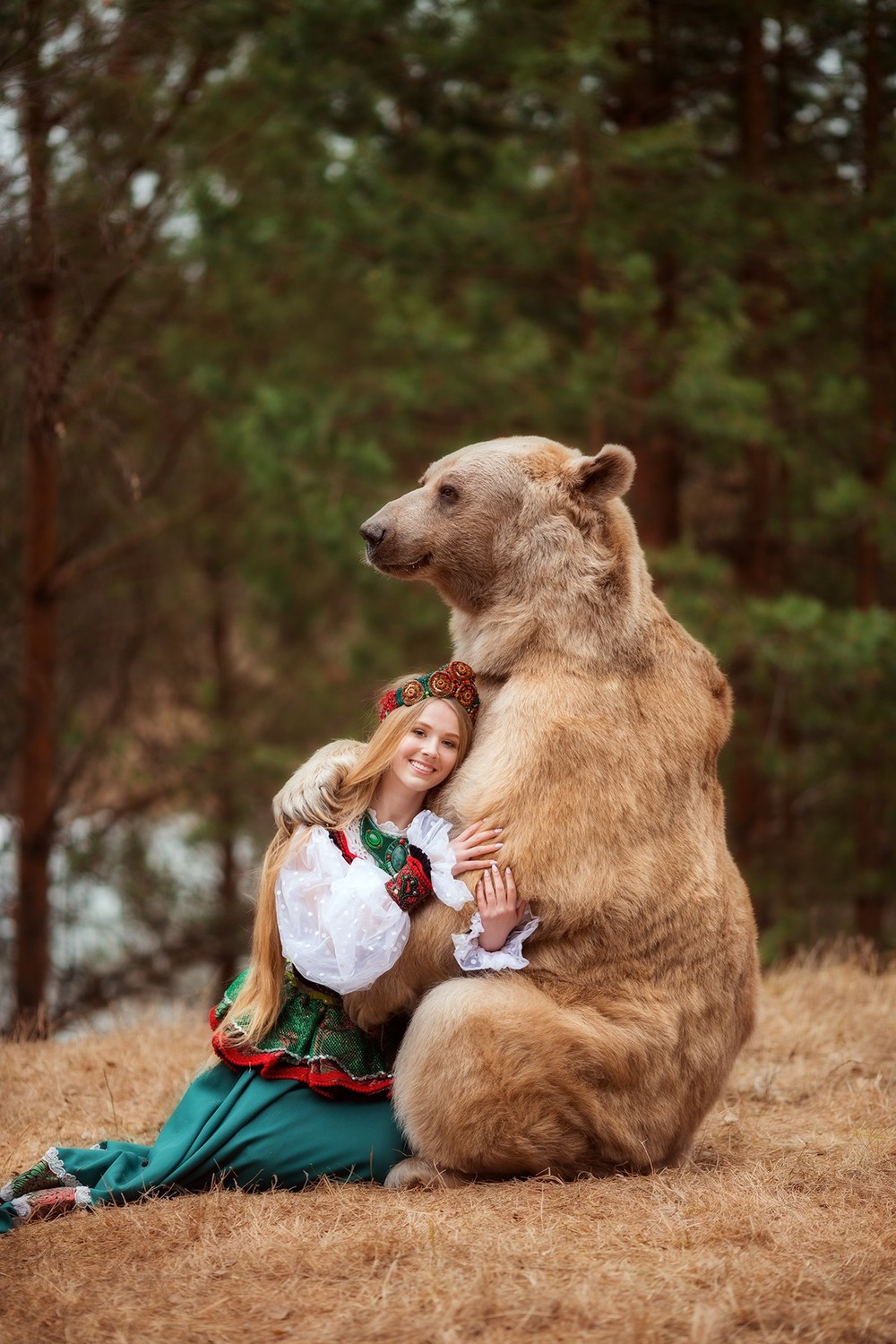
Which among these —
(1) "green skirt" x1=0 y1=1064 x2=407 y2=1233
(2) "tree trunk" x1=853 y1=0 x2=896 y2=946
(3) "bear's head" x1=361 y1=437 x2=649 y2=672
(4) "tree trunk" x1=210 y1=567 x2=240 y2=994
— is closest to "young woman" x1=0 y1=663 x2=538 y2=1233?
(1) "green skirt" x1=0 y1=1064 x2=407 y2=1233

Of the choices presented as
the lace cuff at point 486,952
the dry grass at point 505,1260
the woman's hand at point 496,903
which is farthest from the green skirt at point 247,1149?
the woman's hand at point 496,903

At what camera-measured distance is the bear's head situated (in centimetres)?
385

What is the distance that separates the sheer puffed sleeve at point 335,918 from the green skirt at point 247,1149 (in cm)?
40

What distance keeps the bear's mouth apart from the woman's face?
0.44m

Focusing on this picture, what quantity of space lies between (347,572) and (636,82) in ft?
13.6

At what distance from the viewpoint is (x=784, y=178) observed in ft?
29.4

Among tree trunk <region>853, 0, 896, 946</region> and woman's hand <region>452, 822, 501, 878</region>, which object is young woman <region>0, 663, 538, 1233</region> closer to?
woman's hand <region>452, 822, 501, 878</region>

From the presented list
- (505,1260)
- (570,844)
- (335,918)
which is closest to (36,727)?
(335,918)

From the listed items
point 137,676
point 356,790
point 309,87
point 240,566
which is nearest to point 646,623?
point 356,790

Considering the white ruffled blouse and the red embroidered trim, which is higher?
the white ruffled blouse

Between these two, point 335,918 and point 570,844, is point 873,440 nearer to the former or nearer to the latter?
point 570,844

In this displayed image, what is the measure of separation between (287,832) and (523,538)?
1.12m

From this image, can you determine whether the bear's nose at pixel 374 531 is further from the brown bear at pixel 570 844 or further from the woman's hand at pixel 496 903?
the woman's hand at pixel 496 903

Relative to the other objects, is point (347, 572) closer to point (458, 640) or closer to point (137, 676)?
point (137, 676)
